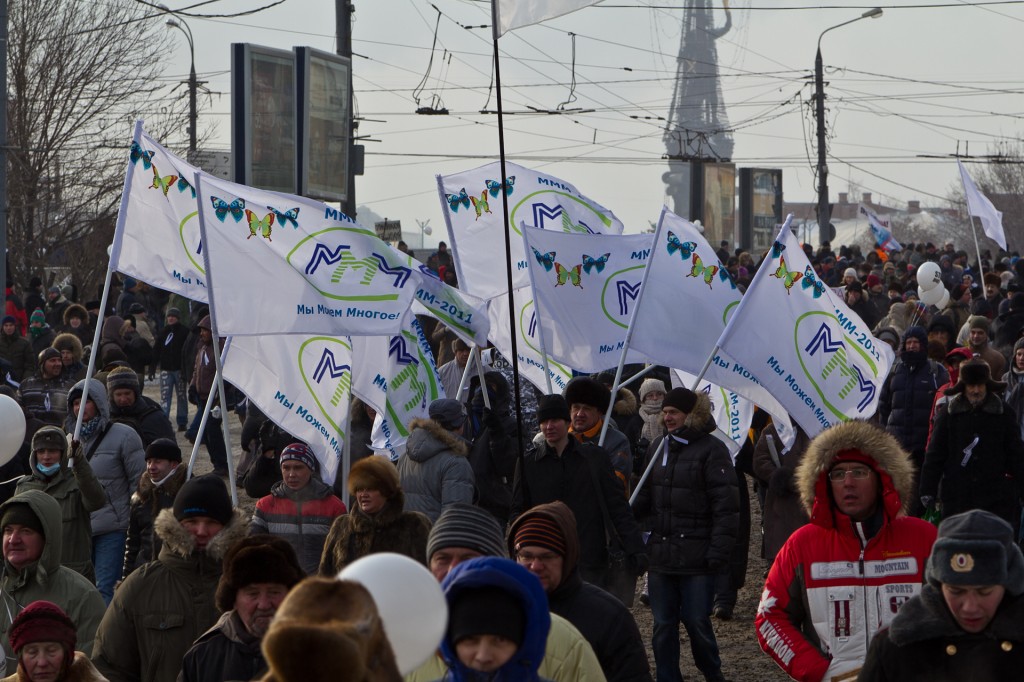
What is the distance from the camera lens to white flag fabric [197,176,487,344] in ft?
29.7

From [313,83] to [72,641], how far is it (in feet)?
56.5

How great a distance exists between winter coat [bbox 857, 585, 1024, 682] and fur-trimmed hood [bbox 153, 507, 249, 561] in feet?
8.24

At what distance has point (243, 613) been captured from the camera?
16.1ft

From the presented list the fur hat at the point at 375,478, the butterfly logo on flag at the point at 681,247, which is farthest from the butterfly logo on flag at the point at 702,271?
the fur hat at the point at 375,478

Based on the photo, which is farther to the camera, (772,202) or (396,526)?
(772,202)

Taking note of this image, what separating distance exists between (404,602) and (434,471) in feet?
19.9

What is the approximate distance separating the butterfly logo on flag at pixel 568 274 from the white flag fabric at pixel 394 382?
0.95 meters

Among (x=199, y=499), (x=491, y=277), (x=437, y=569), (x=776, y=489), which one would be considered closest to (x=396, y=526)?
(x=199, y=499)

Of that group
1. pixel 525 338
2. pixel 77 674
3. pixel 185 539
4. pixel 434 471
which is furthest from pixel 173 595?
pixel 525 338

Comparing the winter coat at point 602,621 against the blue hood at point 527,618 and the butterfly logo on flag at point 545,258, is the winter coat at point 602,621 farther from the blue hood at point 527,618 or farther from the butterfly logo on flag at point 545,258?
the butterfly logo on flag at point 545,258

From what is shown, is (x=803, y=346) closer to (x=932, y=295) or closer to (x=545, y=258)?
(x=545, y=258)

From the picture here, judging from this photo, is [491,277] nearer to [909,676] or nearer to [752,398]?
[752,398]

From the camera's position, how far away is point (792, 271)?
32.0 feet

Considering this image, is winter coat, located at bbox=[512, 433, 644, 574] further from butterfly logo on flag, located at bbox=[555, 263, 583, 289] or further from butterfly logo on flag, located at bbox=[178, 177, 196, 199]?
butterfly logo on flag, located at bbox=[178, 177, 196, 199]
